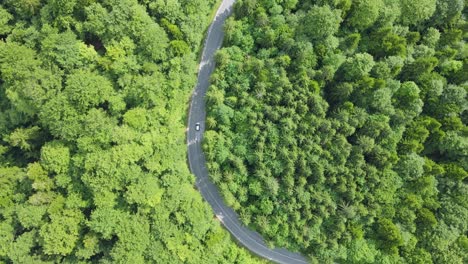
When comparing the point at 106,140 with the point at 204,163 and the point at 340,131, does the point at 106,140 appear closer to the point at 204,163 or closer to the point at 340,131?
the point at 204,163

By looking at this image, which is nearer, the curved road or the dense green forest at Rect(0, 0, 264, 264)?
the dense green forest at Rect(0, 0, 264, 264)

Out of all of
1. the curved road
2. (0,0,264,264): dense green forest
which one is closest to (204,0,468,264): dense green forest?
the curved road

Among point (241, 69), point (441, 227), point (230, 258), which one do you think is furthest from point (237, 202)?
point (441, 227)

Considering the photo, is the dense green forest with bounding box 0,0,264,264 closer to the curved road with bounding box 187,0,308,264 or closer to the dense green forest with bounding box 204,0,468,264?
the curved road with bounding box 187,0,308,264

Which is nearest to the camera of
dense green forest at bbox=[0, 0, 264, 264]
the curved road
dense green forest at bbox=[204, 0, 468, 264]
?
dense green forest at bbox=[0, 0, 264, 264]

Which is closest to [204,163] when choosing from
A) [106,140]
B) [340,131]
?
[106,140]

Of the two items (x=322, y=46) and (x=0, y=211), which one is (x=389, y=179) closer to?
(x=322, y=46)
